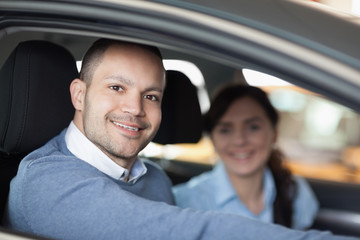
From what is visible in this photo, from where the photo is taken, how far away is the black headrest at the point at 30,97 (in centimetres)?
148

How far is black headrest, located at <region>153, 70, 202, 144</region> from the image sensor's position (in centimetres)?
200

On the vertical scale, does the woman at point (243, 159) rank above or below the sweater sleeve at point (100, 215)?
below

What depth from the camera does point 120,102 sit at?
1468 millimetres

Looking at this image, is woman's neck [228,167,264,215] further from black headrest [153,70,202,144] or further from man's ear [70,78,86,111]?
man's ear [70,78,86,111]

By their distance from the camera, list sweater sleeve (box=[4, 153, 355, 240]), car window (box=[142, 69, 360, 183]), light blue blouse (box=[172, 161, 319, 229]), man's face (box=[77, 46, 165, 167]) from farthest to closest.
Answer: car window (box=[142, 69, 360, 183]) < light blue blouse (box=[172, 161, 319, 229]) < man's face (box=[77, 46, 165, 167]) < sweater sleeve (box=[4, 153, 355, 240])

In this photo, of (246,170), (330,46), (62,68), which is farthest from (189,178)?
(330,46)

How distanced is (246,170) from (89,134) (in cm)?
135

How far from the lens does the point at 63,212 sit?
1202mm

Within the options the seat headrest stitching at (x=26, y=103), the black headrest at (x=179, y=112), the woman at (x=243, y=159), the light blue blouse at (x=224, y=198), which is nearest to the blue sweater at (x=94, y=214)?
the seat headrest stitching at (x=26, y=103)

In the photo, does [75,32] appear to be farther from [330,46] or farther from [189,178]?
[189,178]

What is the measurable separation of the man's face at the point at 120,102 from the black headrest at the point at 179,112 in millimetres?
446

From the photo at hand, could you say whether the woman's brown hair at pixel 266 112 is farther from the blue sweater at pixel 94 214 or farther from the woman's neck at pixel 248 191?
the blue sweater at pixel 94 214

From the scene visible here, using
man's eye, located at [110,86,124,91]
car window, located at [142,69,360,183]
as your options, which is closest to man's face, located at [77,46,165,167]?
man's eye, located at [110,86,124,91]

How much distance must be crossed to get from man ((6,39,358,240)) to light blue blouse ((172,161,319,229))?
0.71 meters
